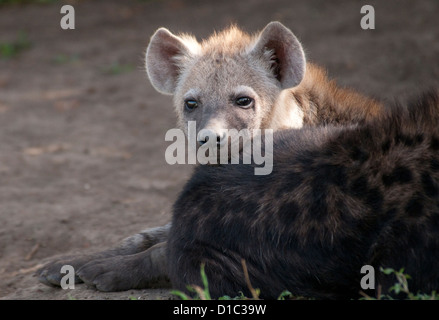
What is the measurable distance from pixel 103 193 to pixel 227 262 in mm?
1850

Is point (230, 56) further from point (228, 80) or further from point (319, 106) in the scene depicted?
point (319, 106)

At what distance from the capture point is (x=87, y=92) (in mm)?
5395

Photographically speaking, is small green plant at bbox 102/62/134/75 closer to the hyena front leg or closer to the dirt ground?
the dirt ground

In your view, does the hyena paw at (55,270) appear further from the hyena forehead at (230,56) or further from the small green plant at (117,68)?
the small green plant at (117,68)

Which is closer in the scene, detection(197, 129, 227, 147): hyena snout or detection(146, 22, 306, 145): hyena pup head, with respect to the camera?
detection(197, 129, 227, 147): hyena snout

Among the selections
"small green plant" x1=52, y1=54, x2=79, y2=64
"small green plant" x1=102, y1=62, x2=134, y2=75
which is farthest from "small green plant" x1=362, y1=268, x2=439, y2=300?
"small green plant" x1=52, y1=54, x2=79, y2=64

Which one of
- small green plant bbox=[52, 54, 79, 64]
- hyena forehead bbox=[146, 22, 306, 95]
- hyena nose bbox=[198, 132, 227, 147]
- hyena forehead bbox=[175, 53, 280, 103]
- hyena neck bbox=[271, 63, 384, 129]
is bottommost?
hyena nose bbox=[198, 132, 227, 147]

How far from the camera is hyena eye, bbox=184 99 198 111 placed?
2.63 meters

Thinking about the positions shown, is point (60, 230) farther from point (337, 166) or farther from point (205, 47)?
point (337, 166)

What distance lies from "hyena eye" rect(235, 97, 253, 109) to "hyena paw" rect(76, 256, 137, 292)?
740 mm

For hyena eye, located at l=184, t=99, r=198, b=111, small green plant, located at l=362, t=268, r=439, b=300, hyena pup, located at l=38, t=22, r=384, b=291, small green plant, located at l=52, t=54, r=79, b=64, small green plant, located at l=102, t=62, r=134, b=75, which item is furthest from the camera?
small green plant, located at l=52, t=54, r=79, b=64

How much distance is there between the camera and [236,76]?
262 cm

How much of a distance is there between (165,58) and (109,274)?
1.07 m
